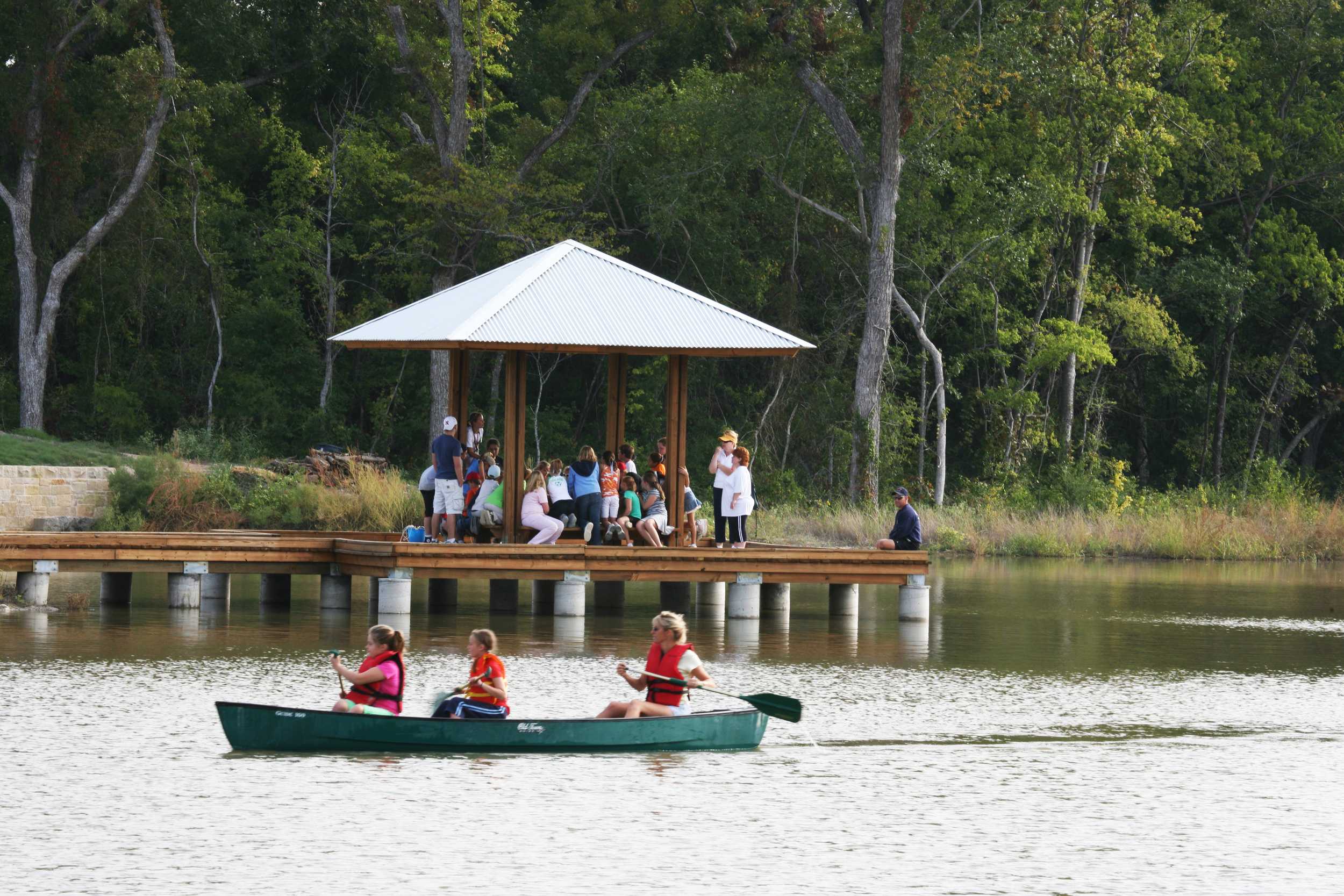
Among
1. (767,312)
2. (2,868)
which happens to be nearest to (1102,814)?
(2,868)

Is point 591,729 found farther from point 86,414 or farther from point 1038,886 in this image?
point 86,414

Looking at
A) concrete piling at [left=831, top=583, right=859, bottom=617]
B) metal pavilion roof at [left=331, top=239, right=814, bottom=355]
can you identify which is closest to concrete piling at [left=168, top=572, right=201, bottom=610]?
metal pavilion roof at [left=331, top=239, right=814, bottom=355]

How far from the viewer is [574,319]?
80.0 feet

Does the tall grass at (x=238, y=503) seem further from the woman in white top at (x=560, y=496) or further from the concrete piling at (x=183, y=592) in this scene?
the woman in white top at (x=560, y=496)

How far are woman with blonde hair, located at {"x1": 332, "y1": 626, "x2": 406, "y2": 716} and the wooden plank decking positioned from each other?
8.65 m

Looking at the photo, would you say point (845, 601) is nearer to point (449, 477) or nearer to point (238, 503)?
point (449, 477)

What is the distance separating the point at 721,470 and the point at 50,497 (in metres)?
14.1

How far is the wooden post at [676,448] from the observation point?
25.1 meters

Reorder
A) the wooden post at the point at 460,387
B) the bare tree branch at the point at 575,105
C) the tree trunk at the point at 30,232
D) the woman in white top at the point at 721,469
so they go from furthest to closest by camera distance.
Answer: the bare tree branch at the point at 575,105, the tree trunk at the point at 30,232, the wooden post at the point at 460,387, the woman in white top at the point at 721,469

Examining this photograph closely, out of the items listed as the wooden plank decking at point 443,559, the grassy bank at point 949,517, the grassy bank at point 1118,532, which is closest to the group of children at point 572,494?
the wooden plank decking at point 443,559

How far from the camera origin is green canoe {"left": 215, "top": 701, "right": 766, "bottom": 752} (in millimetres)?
13602

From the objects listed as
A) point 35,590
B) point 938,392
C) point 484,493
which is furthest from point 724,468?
point 938,392

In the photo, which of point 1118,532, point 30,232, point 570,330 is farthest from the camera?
point 30,232

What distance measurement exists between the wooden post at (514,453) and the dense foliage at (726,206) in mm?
19409
